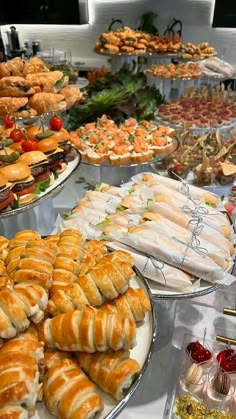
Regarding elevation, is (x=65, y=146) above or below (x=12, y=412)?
below

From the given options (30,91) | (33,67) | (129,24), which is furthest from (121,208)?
(129,24)

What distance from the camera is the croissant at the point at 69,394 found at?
0.65 metres

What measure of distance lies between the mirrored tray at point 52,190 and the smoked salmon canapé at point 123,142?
0.24 m

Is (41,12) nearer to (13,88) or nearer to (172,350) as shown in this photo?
(13,88)

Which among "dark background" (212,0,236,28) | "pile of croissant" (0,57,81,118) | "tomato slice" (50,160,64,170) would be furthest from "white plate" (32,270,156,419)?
"dark background" (212,0,236,28)

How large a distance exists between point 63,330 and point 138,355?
0.18 metres

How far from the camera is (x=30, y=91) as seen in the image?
2.27 m

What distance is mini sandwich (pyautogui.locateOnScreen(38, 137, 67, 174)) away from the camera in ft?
5.37

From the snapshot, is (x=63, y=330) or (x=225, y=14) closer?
(x=63, y=330)

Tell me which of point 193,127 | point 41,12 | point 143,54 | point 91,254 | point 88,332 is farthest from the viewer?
point 41,12

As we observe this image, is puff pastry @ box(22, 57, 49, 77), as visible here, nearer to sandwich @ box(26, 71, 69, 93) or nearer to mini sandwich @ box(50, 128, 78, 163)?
sandwich @ box(26, 71, 69, 93)

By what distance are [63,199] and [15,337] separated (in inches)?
52.4

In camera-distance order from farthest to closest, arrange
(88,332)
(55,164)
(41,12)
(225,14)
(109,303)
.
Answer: (41,12) → (225,14) → (55,164) → (109,303) → (88,332)

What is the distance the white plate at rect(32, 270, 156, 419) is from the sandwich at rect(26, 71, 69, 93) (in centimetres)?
181
